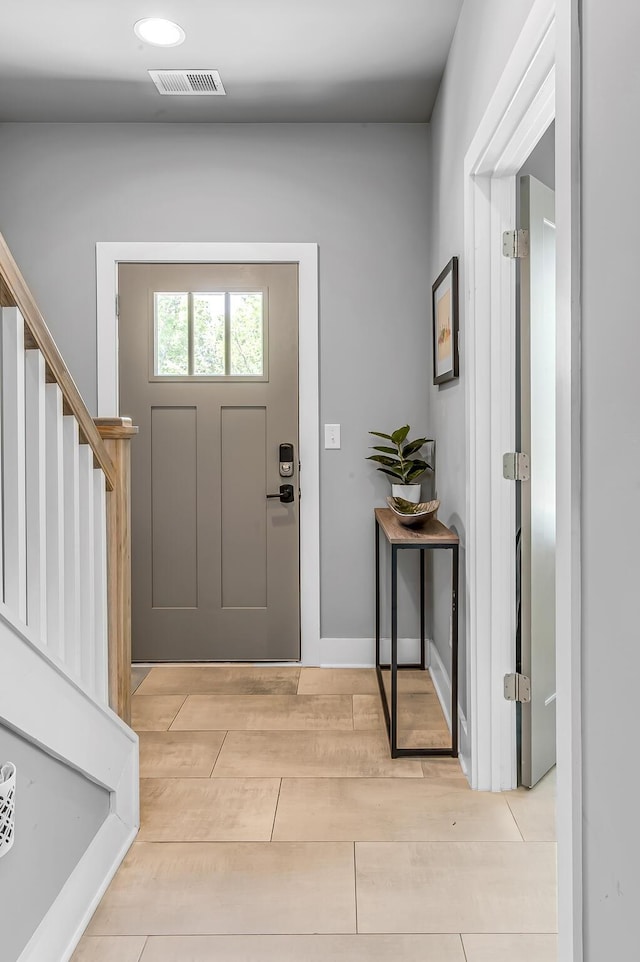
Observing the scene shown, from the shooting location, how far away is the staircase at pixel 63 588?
1.40m

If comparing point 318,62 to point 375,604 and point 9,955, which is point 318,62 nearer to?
point 375,604

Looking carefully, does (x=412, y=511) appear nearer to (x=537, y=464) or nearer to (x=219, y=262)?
(x=537, y=464)

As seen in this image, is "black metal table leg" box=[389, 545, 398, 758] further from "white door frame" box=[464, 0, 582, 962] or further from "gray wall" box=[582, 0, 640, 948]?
"gray wall" box=[582, 0, 640, 948]

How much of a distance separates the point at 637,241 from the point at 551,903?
1494mm

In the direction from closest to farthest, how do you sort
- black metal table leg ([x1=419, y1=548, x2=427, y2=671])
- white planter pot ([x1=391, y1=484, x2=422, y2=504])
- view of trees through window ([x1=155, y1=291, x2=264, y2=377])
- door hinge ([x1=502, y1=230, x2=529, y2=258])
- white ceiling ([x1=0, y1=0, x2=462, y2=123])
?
door hinge ([x1=502, y1=230, x2=529, y2=258]), white ceiling ([x1=0, y1=0, x2=462, y2=123]), white planter pot ([x1=391, y1=484, x2=422, y2=504]), black metal table leg ([x1=419, y1=548, x2=427, y2=671]), view of trees through window ([x1=155, y1=291, x2=264, y2=377])

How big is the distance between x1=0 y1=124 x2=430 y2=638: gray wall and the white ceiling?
11 centimetres

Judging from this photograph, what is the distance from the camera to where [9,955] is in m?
1.29

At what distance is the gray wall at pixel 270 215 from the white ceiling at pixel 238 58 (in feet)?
0.35

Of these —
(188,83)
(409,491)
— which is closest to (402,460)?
(409,491)

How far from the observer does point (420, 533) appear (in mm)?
2508

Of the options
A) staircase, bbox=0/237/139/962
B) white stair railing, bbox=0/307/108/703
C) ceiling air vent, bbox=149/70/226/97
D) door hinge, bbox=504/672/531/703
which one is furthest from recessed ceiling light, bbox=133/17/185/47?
door hinge, bbox=504/672/531/703

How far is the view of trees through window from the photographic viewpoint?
3365 millimetres

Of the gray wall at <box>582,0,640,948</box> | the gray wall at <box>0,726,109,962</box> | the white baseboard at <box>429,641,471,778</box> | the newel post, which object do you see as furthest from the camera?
the white baseboard at <box>429,641,471,778</box>

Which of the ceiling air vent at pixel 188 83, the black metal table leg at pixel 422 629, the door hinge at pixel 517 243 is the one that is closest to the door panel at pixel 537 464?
the door hinge at pixel 517 243
